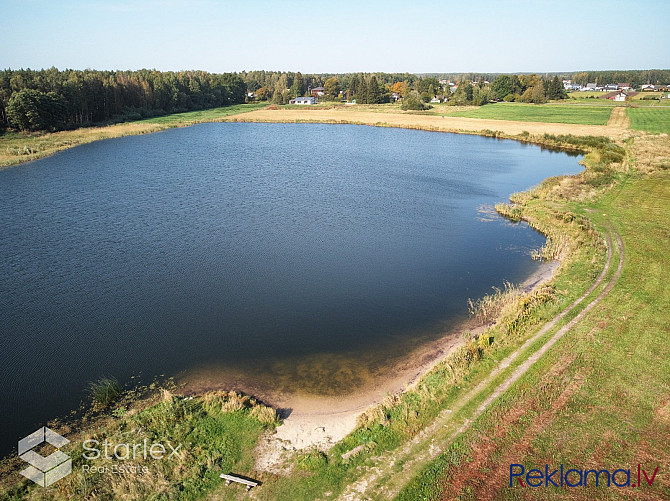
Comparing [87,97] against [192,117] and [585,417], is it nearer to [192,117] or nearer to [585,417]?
[192,117]

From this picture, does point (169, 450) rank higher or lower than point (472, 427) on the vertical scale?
lower

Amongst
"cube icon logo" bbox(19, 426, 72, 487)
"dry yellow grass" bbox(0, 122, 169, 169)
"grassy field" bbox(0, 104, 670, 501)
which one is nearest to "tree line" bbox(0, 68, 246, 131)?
"dry yellow grass" bbox(0, 122, 169, 169)

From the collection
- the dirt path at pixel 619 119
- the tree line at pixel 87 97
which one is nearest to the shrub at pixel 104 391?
the tree line at pixel 87 97

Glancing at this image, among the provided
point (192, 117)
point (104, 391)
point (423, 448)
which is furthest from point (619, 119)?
point (104, 391)

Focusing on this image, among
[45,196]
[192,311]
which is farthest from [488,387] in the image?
[45,196]

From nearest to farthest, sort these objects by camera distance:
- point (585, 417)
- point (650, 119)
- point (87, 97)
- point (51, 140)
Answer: point (585, 417) < point (51, 140) < point (87, 97) < point (650, 119)

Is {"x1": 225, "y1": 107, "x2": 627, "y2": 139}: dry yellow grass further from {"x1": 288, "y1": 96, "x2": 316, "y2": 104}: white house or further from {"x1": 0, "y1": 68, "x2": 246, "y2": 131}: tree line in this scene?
{"x1": 288, "y1": 96, "x2": 316, "y2": 104}: white house

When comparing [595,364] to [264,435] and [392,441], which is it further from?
[264,435]

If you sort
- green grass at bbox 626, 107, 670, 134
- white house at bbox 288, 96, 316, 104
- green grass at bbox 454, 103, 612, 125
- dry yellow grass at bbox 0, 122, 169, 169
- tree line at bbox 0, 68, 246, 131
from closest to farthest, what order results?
dry yellow grass at bbox 0, 122, 169, 169, tree line at bbox 0, 68, 246, 131, green grass at bbox 626, 107, 670, 134, green grass at bbox 454, 103, 612, 125, white house at bbox 288, 96, 316, 104
